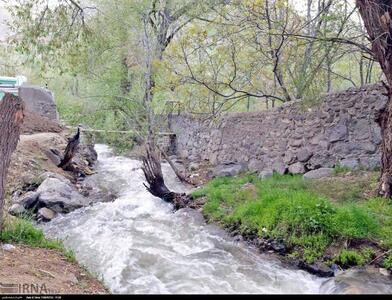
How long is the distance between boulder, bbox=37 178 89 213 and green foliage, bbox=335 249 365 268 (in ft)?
17.6

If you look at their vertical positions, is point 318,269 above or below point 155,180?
below

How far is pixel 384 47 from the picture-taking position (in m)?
5.61

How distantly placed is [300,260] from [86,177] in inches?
300

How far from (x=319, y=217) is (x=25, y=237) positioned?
4021 mm

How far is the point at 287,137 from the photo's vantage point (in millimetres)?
9016

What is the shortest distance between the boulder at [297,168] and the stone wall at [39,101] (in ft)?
35.0

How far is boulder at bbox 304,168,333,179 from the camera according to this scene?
7439 millimetres

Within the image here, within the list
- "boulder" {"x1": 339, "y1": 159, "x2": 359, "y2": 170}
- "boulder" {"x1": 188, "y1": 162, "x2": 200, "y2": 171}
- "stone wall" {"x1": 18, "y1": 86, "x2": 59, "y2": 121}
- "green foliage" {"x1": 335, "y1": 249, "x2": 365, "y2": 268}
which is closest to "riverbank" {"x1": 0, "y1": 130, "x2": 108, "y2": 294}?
"green foliage" {"x1": 335, "y1": 249, "x2": 365, "y2": 268}

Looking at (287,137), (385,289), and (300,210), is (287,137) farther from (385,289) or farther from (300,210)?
(385,289)

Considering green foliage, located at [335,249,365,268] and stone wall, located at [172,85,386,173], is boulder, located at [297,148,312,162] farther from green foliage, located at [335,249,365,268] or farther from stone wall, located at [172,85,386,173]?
green foliage, located at [335,249,365,268]

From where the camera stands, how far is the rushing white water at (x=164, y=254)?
4.28m

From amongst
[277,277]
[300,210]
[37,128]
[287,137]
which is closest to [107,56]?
[37,128]

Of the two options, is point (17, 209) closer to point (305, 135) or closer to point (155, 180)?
point (155, 180)

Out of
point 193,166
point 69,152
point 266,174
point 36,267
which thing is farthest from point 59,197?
point 193,166
